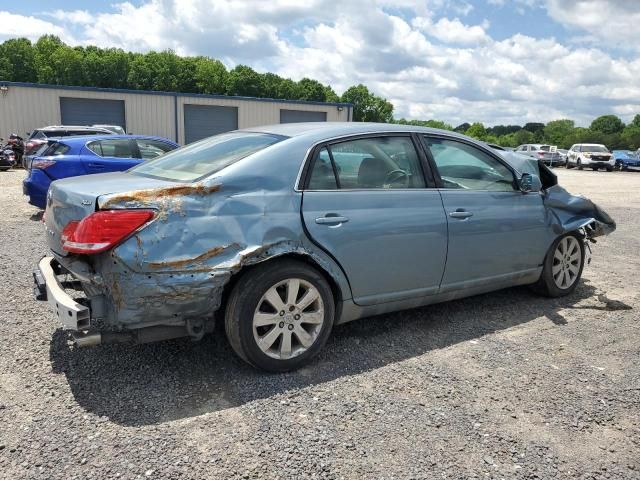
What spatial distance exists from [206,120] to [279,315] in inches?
1180

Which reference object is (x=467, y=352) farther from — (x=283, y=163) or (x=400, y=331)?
(x=283, y=163)

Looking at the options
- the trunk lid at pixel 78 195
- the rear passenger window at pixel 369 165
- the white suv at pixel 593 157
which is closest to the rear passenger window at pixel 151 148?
the trunk lid at pixel 78 195

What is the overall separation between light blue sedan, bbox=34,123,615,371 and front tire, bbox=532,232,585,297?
1.18 feet

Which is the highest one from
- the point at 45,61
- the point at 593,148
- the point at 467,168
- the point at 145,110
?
the point at 45,61

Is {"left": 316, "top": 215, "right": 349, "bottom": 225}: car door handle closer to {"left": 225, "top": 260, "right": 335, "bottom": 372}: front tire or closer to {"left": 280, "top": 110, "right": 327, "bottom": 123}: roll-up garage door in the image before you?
{"left": 225, "top": 260, "right": 335, "bottom": 372}: front tire

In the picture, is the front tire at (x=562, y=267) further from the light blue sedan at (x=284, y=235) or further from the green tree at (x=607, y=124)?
the green tree at (x=607, y=124)

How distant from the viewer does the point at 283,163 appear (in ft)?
11.3

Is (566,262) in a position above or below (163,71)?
below

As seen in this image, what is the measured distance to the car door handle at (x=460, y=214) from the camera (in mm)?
4102

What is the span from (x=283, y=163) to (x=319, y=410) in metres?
1.51

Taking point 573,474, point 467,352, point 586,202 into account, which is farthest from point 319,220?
point 586,202

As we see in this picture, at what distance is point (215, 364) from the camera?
142 inches

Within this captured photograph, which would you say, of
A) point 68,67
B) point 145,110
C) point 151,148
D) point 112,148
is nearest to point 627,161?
point 145,110

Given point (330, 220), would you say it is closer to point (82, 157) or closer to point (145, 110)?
point (82, 157)
